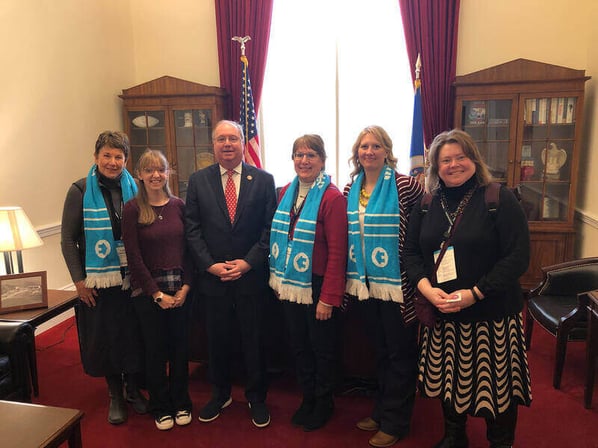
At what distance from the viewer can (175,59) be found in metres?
4.83

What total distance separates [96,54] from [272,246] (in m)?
3.25

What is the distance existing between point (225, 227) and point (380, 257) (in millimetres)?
736

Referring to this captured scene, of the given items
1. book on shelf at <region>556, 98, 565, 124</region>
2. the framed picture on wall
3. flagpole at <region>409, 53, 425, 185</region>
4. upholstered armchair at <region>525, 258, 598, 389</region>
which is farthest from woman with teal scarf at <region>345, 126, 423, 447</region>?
book on shelf at <region>556, 98, 565, 124</region>

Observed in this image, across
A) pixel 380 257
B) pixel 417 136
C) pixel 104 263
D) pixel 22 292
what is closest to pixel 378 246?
pixel 380 257

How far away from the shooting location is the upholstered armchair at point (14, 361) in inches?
83.0

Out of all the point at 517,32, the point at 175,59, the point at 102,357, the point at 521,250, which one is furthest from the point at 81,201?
the point at 517,32

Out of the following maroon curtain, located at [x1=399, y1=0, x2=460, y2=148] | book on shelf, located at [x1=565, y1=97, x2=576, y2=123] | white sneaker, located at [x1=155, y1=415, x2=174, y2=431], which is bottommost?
white sneaker, located at [x1=155, y1=415, x2=174, y2=431]

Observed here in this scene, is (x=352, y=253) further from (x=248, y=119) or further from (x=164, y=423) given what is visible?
(x=248, y=119)

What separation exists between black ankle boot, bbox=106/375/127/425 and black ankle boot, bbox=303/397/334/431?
3.10 feet

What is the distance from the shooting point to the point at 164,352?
6.95ft

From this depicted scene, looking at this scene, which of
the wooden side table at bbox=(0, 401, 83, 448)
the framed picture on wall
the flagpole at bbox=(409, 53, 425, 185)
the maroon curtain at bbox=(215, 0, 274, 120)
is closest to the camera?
the wooden side table at bbox=(0, 401, 83, 448)

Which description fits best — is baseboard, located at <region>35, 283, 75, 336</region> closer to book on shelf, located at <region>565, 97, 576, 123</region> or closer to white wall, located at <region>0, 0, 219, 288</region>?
white wall, located at <region>0, 0, 219, 288</region>

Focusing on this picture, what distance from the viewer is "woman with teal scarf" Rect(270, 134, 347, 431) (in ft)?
6.27

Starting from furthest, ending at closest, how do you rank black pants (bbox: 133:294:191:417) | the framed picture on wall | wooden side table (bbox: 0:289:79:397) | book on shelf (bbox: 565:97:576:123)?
book on shelf (bbox: 565:97:576:123) → the framed picture on wall → wooden side table (bbox: 0:289:79:397) → black pants (bbox: 133:294:191:417)
